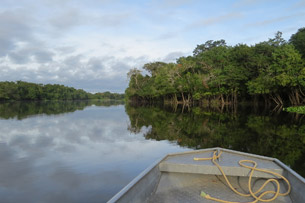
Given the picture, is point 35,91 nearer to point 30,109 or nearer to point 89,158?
point 30,109

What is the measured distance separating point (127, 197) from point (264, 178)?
275cm

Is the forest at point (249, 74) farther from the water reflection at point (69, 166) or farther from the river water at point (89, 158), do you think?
the water reflection at point (69, 166)

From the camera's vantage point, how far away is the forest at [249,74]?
28.6 m

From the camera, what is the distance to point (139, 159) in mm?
Result: 8016

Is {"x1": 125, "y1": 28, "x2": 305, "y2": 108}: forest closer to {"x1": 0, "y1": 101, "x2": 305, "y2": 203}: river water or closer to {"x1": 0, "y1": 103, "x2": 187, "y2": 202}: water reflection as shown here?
{"x1": 0, "y1": 101, "x2": 305, "y2": 203}: river water

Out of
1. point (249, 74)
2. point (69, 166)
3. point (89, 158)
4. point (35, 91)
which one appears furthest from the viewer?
point (35, 91)

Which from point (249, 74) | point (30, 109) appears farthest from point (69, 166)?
point (30, 109)

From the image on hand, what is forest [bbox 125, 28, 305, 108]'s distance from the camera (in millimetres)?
28614

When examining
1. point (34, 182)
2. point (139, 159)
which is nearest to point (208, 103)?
point (139, 159)

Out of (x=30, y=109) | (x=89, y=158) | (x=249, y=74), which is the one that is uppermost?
(x=249, y=74)

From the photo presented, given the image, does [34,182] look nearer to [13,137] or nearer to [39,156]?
[39,156]

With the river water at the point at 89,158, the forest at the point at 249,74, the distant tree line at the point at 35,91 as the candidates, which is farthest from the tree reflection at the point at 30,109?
the distant tree line at the point at 35,91

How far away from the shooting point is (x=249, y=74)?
36.9 meters

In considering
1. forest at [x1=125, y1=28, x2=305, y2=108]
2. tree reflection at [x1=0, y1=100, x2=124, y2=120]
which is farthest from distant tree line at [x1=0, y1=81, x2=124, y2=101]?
forest at [x1=125, y1=28, x2=305, y2=108]
